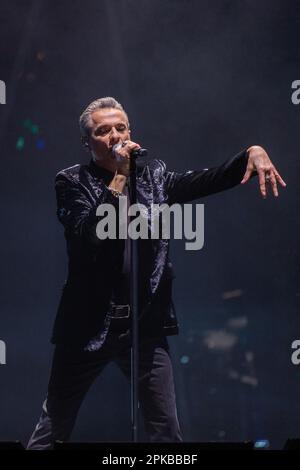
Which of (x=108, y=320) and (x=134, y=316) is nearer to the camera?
(x=134, y=316)

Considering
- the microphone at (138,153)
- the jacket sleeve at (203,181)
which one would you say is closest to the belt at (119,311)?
the jacket sleeve at (203,181)

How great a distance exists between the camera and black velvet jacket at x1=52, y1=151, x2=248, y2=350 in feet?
9.17

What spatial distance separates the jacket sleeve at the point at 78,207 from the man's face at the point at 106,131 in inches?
6.8

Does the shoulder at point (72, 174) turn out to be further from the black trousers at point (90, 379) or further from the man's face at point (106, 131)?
the black trousers at point (90, 379)

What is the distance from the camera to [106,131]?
3.04m

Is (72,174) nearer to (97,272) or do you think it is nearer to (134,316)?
(97,272)

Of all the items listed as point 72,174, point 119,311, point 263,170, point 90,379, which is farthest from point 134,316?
point 72,174

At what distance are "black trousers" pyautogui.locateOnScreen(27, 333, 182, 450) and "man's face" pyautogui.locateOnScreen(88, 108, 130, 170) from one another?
80 centimetres

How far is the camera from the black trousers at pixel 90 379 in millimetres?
2762

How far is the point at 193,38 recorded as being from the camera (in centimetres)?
457

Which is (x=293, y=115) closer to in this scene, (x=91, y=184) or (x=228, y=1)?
(x=228, y=1)

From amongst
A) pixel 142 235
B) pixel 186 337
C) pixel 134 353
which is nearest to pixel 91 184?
pixel 142 235

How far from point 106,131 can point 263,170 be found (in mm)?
774
